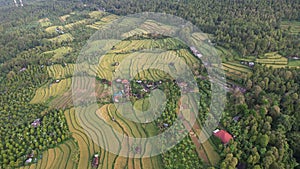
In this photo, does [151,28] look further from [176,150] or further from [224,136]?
[176,150]

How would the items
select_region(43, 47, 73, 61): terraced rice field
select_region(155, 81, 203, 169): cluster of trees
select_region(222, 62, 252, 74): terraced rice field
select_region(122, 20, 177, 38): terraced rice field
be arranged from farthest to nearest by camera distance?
1. select_region(122, 20, 177, 38): terraced rice field
2. select_region(43, 47, 73, 61): terraced rice field
3. select_region(222, 62, 252, 74): terraced rice field
4. select_region(155, 81, 203, 169): cluster of trees

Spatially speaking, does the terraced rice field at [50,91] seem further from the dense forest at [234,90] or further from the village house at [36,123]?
the village house at [36,123]

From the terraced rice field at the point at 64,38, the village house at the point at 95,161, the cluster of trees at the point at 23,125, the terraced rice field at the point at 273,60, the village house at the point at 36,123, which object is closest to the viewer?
the village house at the point at 95,161

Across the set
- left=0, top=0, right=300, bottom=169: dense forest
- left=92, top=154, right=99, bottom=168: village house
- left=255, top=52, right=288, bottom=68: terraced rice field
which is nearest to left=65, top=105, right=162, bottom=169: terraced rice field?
left=92, top=154, right=99, bottom=168: village house

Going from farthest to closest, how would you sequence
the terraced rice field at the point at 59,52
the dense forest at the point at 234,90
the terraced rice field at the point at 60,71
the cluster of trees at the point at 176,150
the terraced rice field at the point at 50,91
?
the terraced rice field at the point at 59,52 < the terraced rice field at the point at 60,71 < the terraced rice field at the point at 50,91 < the dense forest at the point at 234,90 < the cluster of trees at the point at 176,150

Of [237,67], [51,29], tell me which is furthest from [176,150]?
[51,29]

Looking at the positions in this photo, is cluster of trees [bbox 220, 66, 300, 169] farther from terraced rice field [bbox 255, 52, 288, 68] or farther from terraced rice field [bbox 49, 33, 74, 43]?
terraced rice field [bbox 49, 33, 74, 43]

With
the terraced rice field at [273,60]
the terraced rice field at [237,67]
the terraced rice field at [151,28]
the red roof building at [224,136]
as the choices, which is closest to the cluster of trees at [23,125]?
the red roof building at [224,136]
